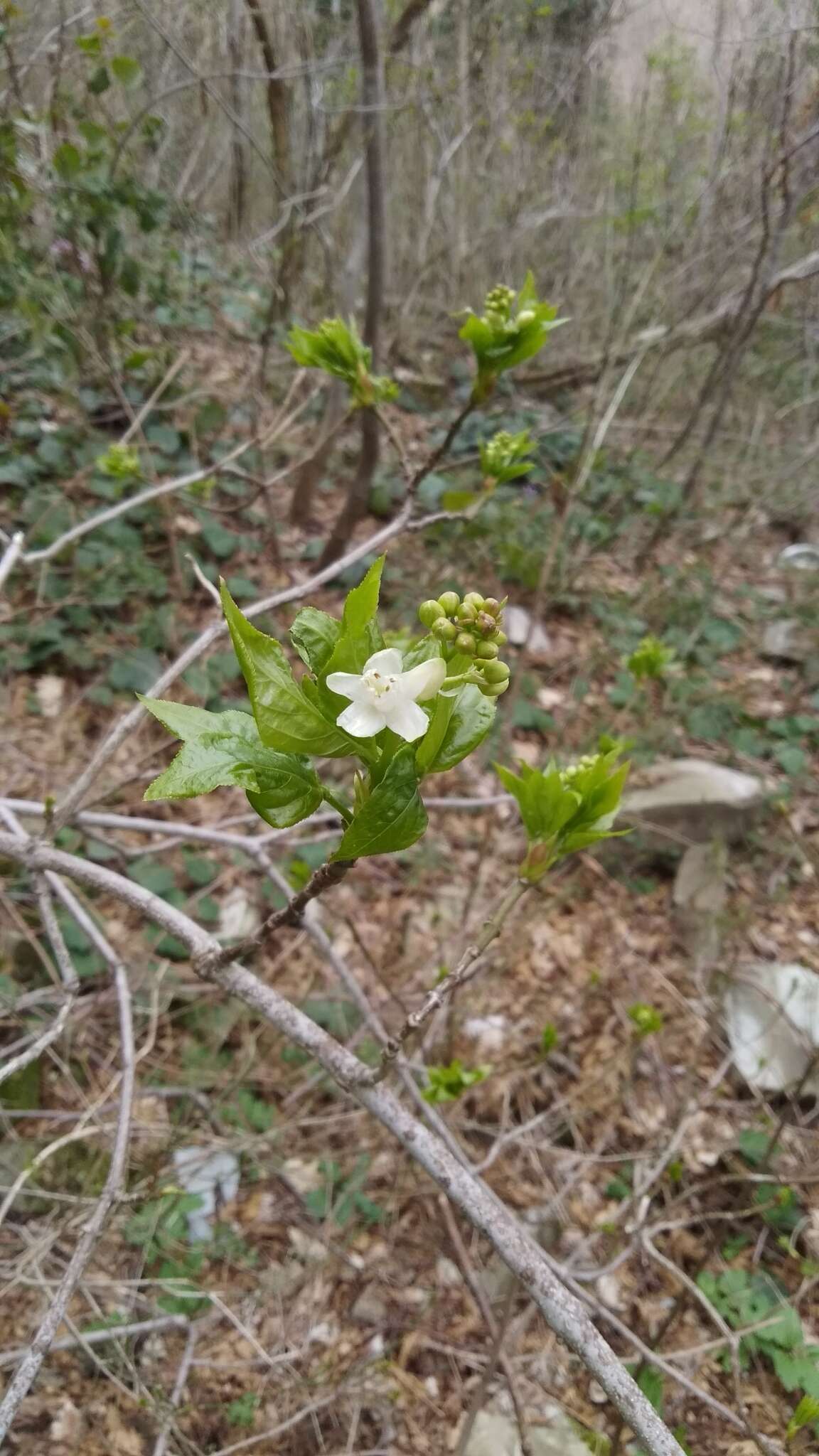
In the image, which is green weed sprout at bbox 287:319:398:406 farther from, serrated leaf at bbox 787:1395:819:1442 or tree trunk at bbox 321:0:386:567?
serrated leaf at bbox 787:1395:819:1442

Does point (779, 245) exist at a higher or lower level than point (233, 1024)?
higher

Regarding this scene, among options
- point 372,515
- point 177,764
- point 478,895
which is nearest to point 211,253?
point 372,515

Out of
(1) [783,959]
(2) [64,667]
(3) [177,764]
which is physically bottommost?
(1) [783,959]

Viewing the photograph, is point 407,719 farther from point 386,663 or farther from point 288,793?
point 288,793

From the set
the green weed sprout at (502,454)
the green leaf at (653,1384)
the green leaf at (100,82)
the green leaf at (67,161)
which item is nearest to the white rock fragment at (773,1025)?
the green leaf at (653,1384)

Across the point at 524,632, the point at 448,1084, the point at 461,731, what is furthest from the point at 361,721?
A: the point at 524,632

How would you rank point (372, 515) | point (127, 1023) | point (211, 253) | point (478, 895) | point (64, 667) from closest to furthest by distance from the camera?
point (127, 1023), point (478, 895), point (64, 667), point (372, 515), point (211, 253)

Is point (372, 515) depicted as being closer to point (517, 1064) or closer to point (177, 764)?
point (517, 1064)

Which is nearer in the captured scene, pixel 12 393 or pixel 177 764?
pixel 177 764

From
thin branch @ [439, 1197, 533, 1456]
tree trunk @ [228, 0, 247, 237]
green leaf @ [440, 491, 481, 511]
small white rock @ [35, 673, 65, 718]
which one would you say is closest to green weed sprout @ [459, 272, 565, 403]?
green leaf @ [440, 491, 481, 511]
